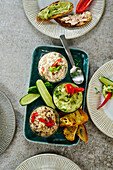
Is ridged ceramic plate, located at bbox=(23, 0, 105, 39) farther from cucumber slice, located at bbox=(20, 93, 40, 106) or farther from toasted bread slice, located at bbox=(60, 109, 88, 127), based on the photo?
toasted bread slice, located at bbox=(60, 109, 88, 127)

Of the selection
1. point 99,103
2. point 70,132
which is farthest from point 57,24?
point 70,132

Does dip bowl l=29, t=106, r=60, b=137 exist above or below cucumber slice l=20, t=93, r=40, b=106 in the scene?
below

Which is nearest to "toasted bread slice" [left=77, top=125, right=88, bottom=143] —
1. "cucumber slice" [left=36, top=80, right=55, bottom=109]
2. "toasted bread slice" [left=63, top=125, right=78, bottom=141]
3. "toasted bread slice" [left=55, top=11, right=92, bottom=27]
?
"toasted bread slice" [left=63, top=125, right=78, bottom=141]

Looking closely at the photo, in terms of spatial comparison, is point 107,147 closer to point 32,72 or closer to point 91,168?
point 91,168

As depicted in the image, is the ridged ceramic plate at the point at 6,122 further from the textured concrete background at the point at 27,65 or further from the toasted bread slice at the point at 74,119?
the toasted bread slice at the point at 74,119

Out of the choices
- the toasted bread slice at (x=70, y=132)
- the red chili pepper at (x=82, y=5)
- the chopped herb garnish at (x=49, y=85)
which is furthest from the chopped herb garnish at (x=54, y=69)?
the red chili pepper at (x=82, y=5)

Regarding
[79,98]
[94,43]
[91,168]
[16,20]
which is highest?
[16,20]

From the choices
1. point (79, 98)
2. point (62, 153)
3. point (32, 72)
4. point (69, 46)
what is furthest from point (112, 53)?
point (62, 153)
